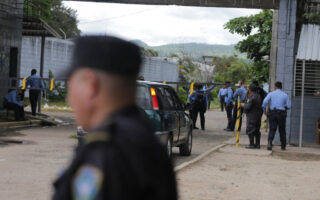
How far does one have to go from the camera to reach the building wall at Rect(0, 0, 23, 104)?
793 inches

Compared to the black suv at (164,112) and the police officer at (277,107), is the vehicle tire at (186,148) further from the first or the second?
the police officer at (277,107)

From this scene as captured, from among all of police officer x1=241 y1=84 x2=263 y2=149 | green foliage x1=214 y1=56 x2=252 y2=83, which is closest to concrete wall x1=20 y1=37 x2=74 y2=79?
police officer x1=241 y1=84 x2=263 y2=149

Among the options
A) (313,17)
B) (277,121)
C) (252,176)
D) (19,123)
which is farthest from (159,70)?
(252,176)

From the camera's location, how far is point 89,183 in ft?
5.92

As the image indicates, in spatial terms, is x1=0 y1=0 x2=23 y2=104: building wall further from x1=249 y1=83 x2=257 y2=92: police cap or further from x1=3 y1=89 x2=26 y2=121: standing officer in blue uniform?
Result: x1=249 y1=83 x2=257 y2=92: police cap

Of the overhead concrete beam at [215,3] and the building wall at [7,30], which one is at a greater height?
the overhead concrete beam at [215,3]

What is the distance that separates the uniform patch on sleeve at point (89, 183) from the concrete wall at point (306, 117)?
1561 centimetres

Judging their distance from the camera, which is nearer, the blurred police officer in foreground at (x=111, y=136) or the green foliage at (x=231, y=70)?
the blurred police officer in foreground at (x=111, y=136)

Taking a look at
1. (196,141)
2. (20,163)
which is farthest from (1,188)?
(196,141)

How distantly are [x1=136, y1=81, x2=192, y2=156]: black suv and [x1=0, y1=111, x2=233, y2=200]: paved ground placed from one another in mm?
660

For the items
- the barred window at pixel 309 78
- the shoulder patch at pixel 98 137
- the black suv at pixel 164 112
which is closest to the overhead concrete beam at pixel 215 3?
the barred window at pixel 309 78

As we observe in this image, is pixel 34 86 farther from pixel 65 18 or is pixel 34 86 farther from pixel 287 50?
pixel 65 18

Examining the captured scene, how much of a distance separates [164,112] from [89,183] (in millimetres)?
9458

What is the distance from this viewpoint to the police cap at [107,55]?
199 cm
